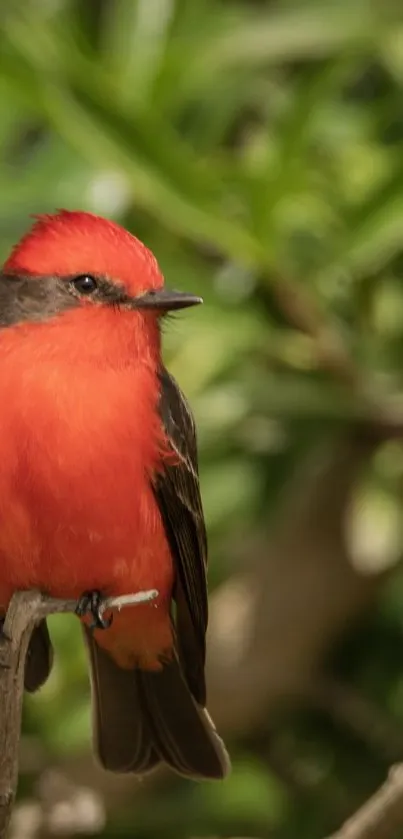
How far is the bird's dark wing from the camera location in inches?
49.1

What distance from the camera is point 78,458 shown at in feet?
3.78

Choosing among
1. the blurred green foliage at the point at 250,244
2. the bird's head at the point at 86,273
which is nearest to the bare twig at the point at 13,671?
the bird's head at the point at 86,273

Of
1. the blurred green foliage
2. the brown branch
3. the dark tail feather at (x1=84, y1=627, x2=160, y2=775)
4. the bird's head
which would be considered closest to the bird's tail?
the dark tail feather at (x1=84, y1=627, x2=160, y2=775)

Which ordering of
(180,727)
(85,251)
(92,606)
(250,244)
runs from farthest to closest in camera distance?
1. (250,244)
2. (180,727)
3. (92,606)
4. (85,251)

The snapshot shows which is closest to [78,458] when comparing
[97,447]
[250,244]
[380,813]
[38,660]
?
[97,447]

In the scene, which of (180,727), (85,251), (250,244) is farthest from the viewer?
(250,244)

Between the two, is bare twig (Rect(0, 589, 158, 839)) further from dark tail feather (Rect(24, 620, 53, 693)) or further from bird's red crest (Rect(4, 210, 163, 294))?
bird's red crest (Rect(4, 210, 163, 294))

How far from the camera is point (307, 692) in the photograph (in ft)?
8.36

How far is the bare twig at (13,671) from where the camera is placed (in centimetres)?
114

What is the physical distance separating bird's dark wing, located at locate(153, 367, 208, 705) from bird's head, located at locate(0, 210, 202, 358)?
120 millimetres

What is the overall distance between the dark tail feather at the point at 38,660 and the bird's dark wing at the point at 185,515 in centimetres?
13

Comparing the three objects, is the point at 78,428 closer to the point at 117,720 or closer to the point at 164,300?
the point at 164,300

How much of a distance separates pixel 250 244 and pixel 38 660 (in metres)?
0.88

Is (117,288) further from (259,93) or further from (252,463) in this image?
(259,93)
